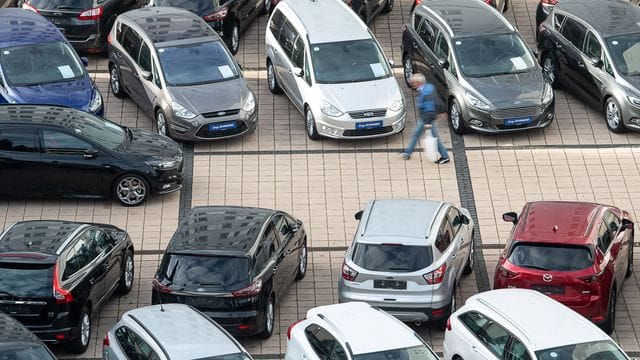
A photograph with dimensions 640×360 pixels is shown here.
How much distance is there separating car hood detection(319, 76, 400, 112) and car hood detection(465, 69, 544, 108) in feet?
4.93

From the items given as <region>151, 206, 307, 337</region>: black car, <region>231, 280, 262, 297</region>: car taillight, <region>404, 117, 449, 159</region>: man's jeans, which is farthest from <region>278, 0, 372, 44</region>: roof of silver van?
<region>231, 280, 262, 297</region>: car taillight

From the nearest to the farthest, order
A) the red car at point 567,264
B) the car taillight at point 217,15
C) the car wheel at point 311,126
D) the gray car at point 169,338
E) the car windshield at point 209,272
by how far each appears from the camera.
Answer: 1. the gray car at point 169,338
2. the car windshield at point 209,272
3. the red car at point 567,264
4. the car wheel at point 311,126
5. the car taillight at point 217,15

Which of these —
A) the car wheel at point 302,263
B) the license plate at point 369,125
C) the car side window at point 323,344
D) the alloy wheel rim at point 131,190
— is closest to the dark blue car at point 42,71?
the alloy wheel rim at point 131,190

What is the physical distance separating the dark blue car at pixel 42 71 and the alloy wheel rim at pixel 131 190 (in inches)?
98.4

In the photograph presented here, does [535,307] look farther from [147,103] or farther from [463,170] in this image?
[147,103]

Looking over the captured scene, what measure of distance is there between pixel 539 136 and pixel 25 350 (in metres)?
13.1

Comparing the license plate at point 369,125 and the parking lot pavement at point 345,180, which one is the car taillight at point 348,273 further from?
the license plate at point 369,125

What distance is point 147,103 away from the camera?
96.5ft

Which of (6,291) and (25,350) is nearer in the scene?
(25,350)

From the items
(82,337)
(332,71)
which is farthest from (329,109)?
(82,337)

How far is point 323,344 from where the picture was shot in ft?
64.8

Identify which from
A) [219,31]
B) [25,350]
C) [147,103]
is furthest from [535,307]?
[219,31]

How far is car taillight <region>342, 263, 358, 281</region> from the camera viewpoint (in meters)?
22.6

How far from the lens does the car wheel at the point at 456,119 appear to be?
2916cm
